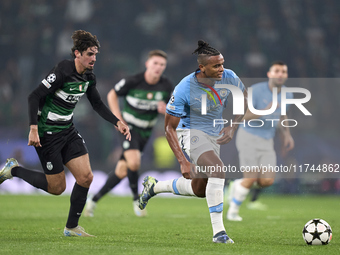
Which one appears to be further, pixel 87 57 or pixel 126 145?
pixel 126 145

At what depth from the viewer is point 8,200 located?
11.5 m

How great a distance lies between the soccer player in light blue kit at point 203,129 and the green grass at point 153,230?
19.5 inches

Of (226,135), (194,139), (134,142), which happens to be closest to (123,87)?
(134,142)

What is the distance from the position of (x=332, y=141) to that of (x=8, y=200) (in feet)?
25.6

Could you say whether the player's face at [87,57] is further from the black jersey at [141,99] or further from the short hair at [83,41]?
the black jersey at [141,99]

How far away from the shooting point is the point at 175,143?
5480 millimetres

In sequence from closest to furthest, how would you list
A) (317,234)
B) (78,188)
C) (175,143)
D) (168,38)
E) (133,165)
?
1. (317,234)
2. (175,143)
3. (78,188)
4. (133,165)
5. (168,38)

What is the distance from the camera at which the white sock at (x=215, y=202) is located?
530cm

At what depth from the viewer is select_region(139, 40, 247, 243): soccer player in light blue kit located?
17.6 ft

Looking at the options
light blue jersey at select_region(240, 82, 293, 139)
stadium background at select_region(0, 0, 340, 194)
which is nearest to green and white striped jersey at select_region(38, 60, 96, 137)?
light blue jersey at select_region(240, 82, 293, 139)

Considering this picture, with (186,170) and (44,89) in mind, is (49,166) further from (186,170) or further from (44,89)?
(186,170)

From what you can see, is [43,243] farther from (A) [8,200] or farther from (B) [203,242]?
(A) [8,200]

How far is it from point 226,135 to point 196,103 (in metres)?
0.44

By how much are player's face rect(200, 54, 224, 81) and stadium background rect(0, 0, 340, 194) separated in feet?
31.0
